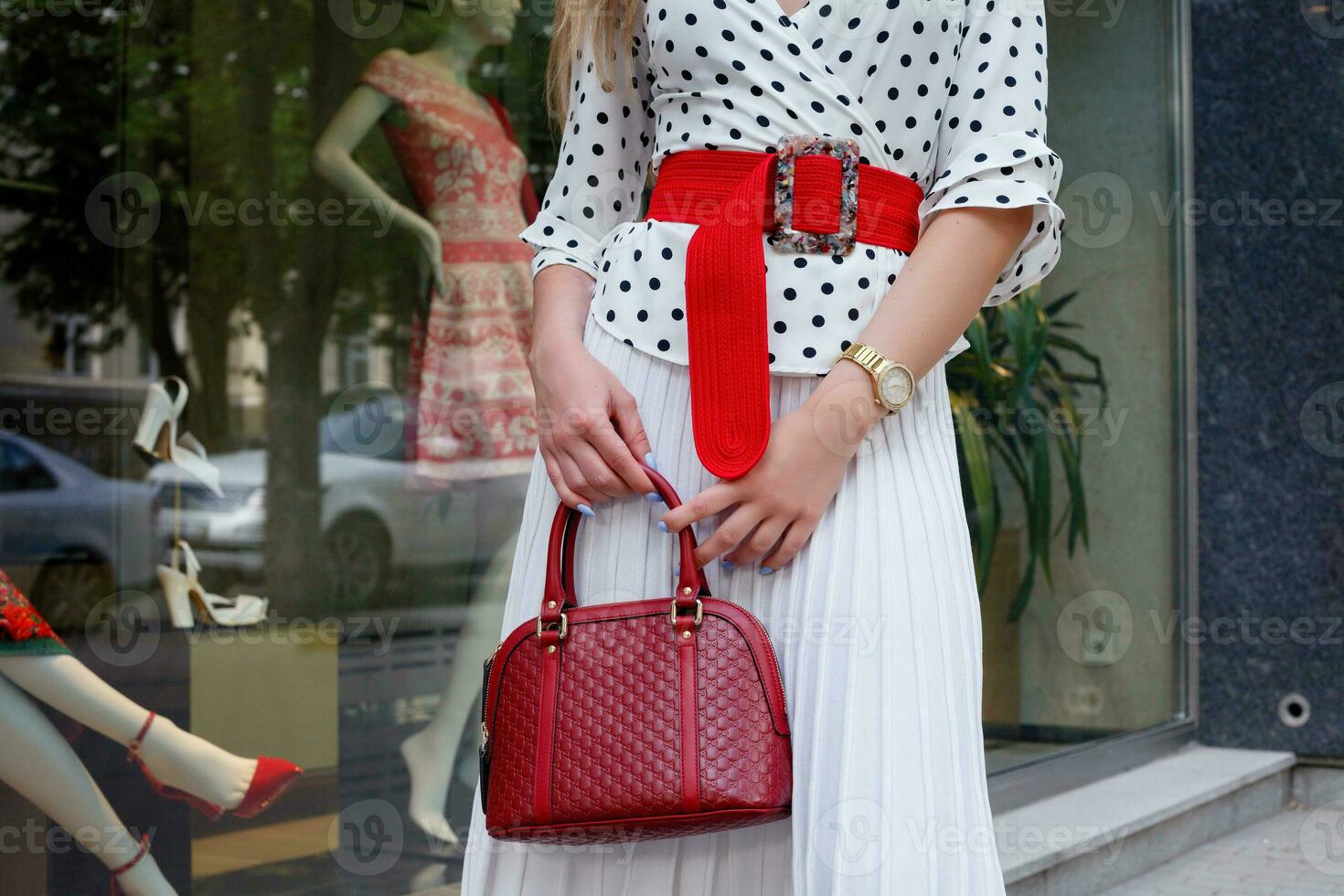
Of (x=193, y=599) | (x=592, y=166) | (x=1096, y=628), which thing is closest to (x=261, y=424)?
(x=193, y=599)

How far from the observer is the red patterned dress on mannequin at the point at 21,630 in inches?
82.4

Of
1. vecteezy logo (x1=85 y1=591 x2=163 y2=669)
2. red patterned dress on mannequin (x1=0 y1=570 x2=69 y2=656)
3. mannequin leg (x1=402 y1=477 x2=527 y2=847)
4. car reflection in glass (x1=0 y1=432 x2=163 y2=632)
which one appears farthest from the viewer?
mannequin leg (x1=402 y1=477 x2=527 y2=847)

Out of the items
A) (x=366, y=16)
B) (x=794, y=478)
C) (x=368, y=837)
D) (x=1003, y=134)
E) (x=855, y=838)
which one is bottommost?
(x=368, y=837)

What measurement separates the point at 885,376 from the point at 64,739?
1.58 m

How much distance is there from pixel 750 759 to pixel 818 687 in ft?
0.31

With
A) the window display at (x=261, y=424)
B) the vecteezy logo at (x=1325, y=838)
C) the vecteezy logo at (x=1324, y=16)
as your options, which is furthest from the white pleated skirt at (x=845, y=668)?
the vecteezy logo at (x=1324, y=16)

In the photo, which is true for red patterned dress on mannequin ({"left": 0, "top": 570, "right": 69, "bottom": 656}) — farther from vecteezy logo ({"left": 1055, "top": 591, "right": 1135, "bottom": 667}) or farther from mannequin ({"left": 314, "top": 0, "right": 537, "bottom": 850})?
vecteezy logo ({"left": 1055, "top": 591, "right": 1135, "bottom": 667})

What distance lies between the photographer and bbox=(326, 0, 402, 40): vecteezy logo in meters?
2.82

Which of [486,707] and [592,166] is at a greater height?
[592,166]

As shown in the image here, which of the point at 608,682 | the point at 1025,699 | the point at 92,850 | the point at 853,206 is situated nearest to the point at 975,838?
the point at 608,682

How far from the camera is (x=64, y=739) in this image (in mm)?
2152

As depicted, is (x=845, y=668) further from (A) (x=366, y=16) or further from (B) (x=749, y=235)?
(A) (x=366, y=16)

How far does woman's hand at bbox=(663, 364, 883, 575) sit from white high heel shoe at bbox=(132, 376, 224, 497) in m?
1.69

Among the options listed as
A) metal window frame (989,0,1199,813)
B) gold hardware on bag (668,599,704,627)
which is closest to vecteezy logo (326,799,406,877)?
gold hardware on bag (668,599,704,627)
